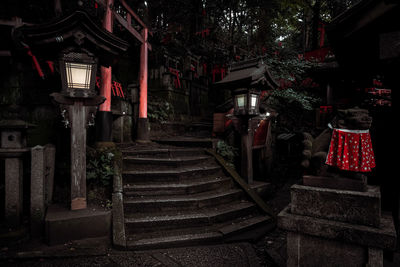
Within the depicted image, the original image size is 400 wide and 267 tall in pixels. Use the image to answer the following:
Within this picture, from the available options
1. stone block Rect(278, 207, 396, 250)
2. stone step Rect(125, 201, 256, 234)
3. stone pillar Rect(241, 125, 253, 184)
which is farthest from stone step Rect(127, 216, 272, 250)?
stone pillar Rect(241, 125, 253, 184)

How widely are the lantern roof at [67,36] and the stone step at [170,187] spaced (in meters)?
3.61

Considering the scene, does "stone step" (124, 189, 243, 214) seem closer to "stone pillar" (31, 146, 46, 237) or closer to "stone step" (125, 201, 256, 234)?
"stone step" (125, 201, 256, 234)

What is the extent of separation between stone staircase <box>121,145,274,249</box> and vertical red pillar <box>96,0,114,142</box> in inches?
41.3

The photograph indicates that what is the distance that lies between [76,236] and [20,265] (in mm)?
939

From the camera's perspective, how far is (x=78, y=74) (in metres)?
4.86

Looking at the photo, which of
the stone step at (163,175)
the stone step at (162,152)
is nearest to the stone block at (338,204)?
the stone step at (163,175)

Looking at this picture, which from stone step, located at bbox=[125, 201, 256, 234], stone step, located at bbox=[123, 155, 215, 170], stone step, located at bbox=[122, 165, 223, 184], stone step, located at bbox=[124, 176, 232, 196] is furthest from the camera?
stone step, located at bbox=[123, 155, 215, 170]

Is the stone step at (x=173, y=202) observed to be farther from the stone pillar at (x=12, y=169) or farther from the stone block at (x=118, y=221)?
the stone pillar at (x=12, y=169)

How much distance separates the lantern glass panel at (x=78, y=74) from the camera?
481 cm

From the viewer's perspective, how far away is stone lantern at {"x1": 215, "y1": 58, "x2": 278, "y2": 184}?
7068 millimetres

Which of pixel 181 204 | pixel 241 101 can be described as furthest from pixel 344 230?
pixel 241 101

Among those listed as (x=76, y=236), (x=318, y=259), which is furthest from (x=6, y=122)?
(x=318, y=259)

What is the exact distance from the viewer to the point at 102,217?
15.3 feet

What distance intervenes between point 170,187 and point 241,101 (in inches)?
147
